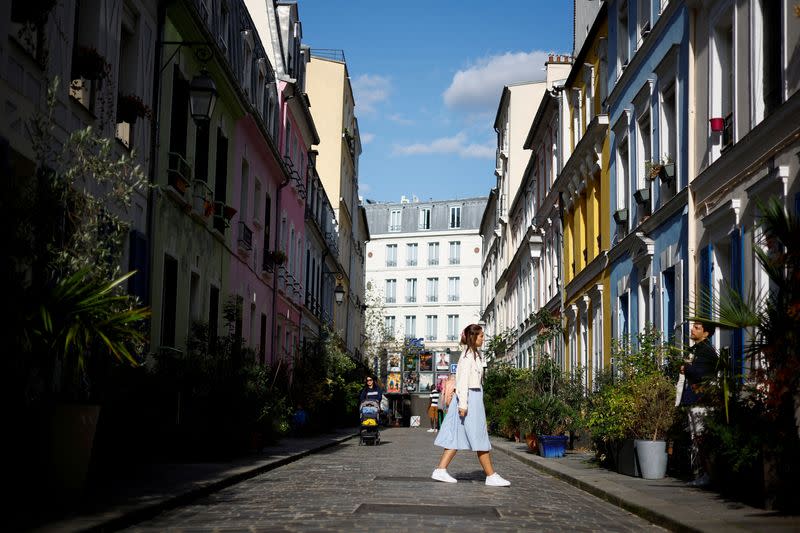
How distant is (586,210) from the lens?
89.4ft

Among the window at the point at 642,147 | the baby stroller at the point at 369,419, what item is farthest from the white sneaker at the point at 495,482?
the baby stroller at the point at 369,419

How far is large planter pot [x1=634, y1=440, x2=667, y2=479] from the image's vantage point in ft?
43.4

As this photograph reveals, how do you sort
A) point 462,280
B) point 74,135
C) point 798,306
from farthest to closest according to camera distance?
point 462,280
point 74,135
point 798,306

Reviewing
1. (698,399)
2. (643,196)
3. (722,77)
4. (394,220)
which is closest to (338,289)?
(643,196)

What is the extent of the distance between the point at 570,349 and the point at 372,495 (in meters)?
19.6

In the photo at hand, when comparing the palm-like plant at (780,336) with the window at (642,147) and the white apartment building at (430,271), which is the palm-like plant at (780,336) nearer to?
the window at (642,147)

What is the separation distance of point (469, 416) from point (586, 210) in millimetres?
15569

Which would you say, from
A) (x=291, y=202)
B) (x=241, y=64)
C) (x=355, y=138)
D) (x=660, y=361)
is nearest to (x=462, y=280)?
(x=355, y=138)

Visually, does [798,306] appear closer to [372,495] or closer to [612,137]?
[372,495]

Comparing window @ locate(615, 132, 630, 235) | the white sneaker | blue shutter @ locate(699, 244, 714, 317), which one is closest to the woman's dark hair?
the white sneaker

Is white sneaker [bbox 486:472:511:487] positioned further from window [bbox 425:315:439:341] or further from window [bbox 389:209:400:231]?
window [bbox 389:209:400:231]

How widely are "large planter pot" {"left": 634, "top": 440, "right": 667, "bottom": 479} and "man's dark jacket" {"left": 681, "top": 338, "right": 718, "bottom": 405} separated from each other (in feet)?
3.22

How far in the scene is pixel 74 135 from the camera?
946 centimetres

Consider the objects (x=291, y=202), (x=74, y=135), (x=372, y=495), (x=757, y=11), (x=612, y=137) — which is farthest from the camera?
(x=291, y=202)
